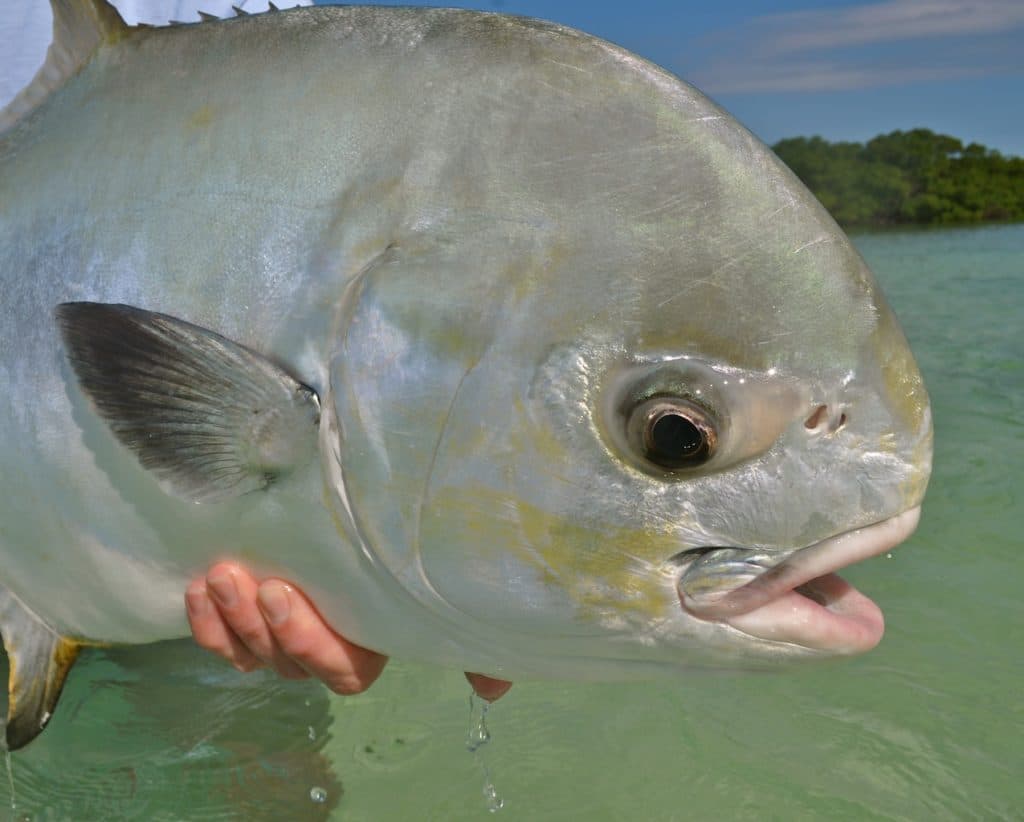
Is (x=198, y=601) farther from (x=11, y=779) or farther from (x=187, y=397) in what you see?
(x=11, y=779)

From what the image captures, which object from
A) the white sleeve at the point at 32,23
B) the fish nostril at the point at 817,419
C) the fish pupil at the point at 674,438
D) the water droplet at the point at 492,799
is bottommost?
the water droplet at the point at 492,799

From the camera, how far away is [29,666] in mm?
2221

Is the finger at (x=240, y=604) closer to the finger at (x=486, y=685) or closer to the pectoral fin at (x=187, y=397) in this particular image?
the pectoral fin at (x=187, y=397)

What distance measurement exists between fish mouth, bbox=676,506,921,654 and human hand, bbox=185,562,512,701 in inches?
29.3

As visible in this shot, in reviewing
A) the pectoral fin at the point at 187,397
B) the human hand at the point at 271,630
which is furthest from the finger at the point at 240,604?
the pectoral fin at the point at 187,397

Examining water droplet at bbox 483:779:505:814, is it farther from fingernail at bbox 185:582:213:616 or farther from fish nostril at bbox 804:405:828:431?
fish nostril at bbox 804:405:828:431

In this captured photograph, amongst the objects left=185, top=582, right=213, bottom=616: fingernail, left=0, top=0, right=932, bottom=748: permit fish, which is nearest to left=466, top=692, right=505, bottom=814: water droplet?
left=185, top=582, right=213, bottom=616: fingernail

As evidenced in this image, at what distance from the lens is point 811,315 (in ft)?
4.87

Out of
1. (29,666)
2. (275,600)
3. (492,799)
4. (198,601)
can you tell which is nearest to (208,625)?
(198,601)

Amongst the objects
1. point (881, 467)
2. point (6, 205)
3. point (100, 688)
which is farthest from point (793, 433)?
point (100, 688)

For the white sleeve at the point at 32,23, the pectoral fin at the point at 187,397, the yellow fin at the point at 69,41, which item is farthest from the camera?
the white sleeve at the point at 32,23

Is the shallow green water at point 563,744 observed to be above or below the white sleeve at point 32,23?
below

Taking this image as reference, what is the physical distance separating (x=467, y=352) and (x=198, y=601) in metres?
0.79

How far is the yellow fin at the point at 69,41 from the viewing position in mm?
1981
